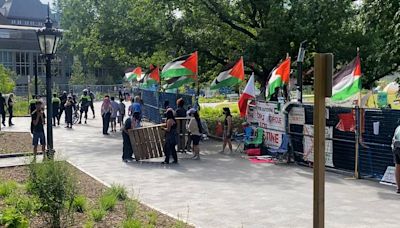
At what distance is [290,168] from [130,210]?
6.93m

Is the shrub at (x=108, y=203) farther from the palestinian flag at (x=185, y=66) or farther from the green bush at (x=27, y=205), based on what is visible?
the palestinian flag at (x=185, y=66)

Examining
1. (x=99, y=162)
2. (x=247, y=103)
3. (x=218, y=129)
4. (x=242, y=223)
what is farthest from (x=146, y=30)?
(x=242, y=223)

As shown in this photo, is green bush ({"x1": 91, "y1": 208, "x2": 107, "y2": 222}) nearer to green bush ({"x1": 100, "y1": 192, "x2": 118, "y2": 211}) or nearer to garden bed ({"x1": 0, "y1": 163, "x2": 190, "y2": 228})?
garden bed ({"x1": 0, "y1": 163, "x2": 190, "y2": 228})

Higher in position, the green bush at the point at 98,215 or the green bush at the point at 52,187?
the green bush at the point at 52,187

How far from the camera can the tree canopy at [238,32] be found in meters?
19.5

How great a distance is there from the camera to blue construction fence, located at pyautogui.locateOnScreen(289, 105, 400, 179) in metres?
12.0

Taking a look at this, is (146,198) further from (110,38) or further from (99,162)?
(110,38)

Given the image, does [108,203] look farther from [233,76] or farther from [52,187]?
[233,76]

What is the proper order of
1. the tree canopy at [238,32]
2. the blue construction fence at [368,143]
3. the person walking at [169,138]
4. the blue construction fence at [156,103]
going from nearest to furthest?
1. the blue construction fence at [368,143]
2. the person walking at [169,138]
3. the tree canopy at [238,32]
4. the blue construction fence at [156,103]

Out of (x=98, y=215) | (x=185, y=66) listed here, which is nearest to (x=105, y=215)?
(x=98, y=215)

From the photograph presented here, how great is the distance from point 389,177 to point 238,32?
45.2 feet

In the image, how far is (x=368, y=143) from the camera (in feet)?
40.9

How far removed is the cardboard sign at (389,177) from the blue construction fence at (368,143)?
19 centimetres

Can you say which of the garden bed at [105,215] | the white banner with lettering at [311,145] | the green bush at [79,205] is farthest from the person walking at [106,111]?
the green bush at [79,205]
